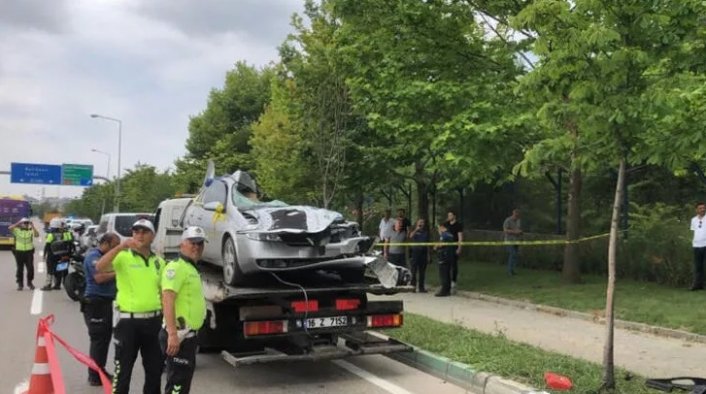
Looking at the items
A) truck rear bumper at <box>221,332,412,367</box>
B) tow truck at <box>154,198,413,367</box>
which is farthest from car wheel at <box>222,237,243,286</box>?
truck rear bumper at <box>221,332,412,367</box>

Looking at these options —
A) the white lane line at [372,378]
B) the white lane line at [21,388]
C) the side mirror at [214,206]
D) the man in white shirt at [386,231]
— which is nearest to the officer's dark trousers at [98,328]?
the white lane line at [21,388]

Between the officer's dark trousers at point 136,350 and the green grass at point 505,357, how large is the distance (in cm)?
332

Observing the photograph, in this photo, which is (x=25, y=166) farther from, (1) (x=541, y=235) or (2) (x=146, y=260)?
(2) (x=146, y=260)

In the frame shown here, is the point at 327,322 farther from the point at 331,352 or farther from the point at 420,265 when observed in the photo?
the point at 420,265

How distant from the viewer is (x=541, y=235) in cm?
1766

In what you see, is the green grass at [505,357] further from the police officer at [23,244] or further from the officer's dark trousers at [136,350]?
the police officer at [23,244]

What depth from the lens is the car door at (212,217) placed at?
9016mm

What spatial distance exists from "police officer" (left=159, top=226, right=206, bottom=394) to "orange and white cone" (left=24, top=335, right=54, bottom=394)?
1335mm

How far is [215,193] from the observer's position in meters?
9.54

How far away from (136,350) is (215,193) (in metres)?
3.93

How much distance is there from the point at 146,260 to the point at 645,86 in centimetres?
462

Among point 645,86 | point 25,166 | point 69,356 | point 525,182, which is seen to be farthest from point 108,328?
point 25,166

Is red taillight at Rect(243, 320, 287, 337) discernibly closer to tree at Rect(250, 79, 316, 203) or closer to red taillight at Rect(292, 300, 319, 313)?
red taillight at Rect(292, 300, 319, 313)

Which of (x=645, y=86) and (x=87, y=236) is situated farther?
(x=87, y=236)
